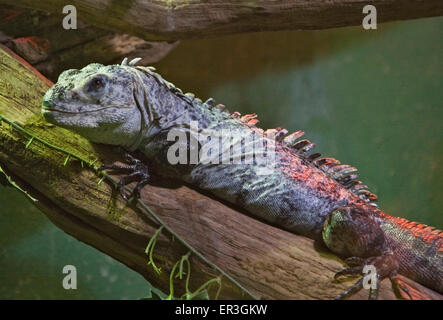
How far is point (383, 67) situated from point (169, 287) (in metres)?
1.82

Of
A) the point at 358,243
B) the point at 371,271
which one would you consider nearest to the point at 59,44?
the point at 358,243

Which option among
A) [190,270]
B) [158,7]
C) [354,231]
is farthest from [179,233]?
[158,7]

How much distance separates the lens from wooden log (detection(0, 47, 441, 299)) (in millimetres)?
1854

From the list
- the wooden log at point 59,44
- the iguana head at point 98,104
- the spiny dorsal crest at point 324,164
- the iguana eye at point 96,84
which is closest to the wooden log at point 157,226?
the iguana head at point 98,104

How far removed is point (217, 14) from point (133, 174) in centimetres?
109

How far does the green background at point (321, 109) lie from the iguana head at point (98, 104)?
874mm

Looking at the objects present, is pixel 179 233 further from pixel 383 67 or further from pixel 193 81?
pixel 383 67

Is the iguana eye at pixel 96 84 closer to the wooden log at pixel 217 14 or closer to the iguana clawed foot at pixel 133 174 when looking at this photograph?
the iguana clawed foot at pixel 133 174

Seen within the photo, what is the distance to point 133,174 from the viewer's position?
197 centimetres

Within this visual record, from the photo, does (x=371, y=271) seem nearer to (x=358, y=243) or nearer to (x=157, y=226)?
(x=358, y=243)

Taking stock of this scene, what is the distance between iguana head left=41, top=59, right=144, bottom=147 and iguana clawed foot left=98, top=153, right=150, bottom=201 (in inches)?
4.5

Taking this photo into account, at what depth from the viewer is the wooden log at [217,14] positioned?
2414 millimetres

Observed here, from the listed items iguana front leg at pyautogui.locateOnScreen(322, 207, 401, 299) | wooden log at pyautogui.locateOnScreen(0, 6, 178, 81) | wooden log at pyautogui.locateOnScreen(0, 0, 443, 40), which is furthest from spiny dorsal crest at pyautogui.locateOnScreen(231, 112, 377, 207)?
wooden log at pyautogui.locateOnScreen(0, 6, 178, 81)

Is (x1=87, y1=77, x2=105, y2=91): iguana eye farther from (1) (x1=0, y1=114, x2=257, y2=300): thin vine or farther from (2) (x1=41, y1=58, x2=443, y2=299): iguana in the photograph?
(1) (x1=0, y1=114, x2=257, y2=300): thin vine
